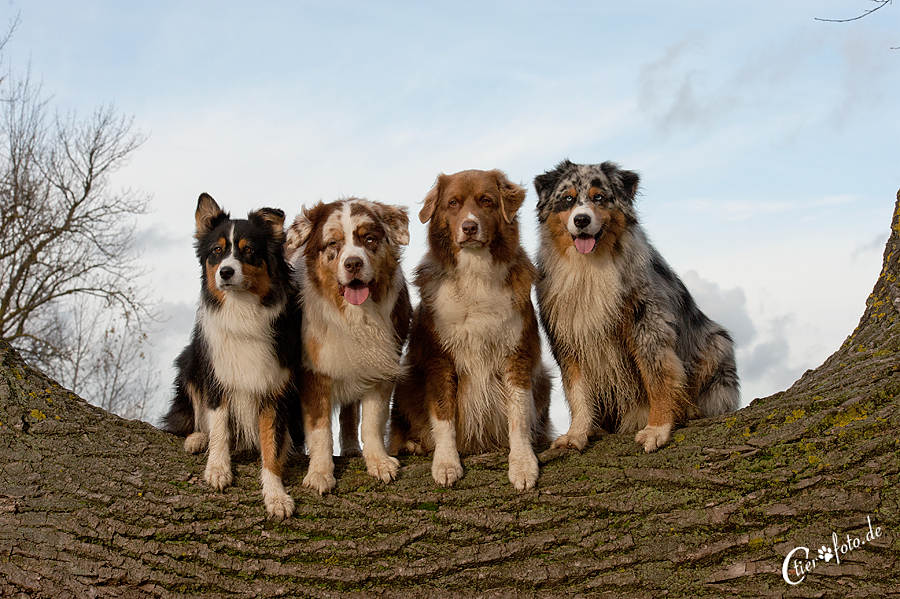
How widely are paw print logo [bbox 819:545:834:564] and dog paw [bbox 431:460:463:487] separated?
212 centimetres

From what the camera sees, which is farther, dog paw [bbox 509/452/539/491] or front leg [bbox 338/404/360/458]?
front leg [bbox 338/404/360/458]

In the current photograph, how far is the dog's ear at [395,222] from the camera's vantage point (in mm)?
5113

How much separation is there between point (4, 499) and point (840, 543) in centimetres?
505

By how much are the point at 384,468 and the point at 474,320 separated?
48.9 inches

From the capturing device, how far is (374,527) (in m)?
4.20

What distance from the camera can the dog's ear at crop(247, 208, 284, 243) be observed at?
4906 millimetres

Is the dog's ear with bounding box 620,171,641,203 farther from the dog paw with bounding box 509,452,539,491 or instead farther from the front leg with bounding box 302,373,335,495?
the front leg with bounding box 302,373,335,495

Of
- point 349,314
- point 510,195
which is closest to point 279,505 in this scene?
point 349,314

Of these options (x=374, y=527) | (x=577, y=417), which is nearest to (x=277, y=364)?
(x=374, y=527)

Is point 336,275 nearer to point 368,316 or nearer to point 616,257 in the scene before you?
point 368,316

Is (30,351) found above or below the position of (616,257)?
above

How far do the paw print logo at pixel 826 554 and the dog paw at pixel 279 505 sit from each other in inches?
122

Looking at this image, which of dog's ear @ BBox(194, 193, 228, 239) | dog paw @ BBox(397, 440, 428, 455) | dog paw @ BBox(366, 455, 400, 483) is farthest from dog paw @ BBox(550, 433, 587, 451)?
dog's ear @ BBox(194, 193, 228, 239)

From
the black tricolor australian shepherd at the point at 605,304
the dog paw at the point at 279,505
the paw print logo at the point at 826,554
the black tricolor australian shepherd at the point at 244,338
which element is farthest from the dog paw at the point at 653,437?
the black tricolor australian shepherd at the point at 244,338
